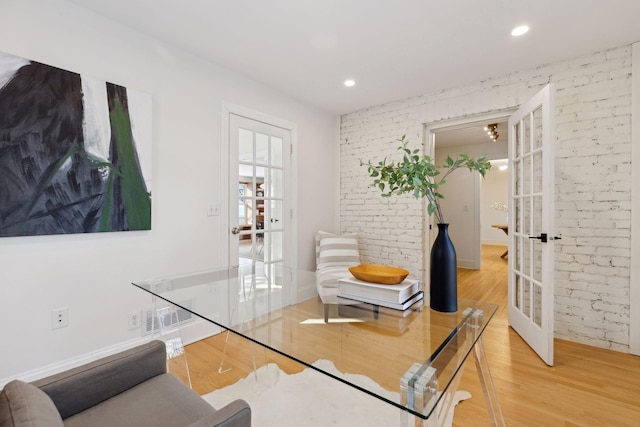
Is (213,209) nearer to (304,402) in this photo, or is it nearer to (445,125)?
(304,402)

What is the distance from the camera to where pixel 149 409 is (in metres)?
1.03

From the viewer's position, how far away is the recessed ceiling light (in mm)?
2150

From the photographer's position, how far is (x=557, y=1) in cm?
188

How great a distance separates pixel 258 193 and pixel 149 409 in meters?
2.25

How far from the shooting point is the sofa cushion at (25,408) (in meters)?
0.68

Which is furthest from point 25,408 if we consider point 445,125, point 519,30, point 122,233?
point 445,125

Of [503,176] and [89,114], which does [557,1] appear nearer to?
[89,114]

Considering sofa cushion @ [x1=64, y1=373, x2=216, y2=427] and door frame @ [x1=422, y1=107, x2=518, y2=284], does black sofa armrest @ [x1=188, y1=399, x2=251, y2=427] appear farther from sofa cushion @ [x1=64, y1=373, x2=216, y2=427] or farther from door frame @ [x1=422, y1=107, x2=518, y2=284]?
door frame @ [x1=422, y1=107, x2=518, y2=284]

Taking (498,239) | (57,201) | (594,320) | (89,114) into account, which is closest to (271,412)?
(57,201)

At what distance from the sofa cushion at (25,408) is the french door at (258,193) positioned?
6.13ft

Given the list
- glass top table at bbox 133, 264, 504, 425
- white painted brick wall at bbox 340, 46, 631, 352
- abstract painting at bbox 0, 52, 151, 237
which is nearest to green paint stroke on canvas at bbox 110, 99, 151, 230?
abstract painting at bbox 0, 52, 151, 237

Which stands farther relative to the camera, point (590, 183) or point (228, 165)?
point (228, 165)

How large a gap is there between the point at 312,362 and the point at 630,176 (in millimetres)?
2940

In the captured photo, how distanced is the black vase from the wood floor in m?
0.77
